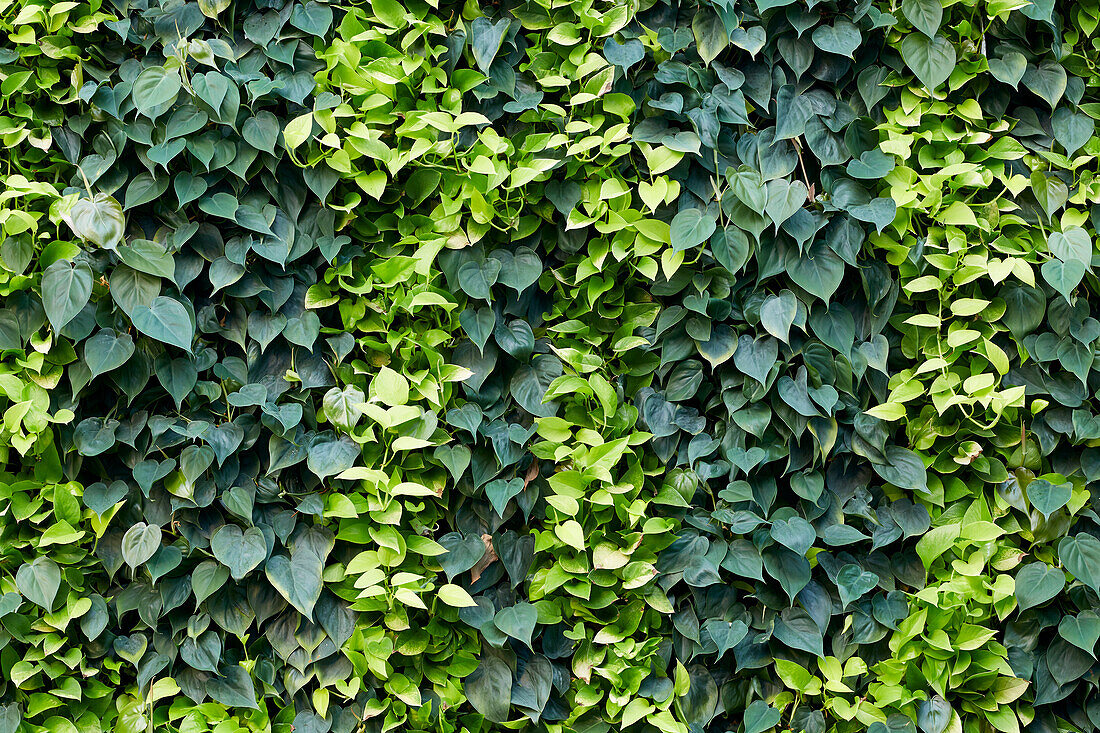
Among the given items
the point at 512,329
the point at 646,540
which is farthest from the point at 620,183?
the point at 646,540

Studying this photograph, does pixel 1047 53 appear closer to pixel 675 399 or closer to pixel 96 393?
pixel 675 399

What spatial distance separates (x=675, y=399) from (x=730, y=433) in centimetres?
16

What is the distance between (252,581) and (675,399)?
1101mm

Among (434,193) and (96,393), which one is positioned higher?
(434,193)

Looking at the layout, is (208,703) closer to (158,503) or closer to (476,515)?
(158,503)

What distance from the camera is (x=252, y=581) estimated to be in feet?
6.56

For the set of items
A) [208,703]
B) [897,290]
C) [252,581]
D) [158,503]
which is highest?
[897,290]

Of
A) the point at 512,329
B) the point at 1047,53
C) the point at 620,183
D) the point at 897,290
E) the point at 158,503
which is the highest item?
the point at 1047,53

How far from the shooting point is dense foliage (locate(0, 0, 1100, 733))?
1.95 m

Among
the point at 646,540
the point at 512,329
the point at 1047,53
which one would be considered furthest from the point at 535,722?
the point at 1047,53

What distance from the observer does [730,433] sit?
6.66 ft

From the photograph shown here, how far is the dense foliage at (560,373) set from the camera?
6.40 ft

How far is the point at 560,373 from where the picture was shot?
203cm

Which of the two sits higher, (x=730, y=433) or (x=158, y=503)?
(x=730, y=433)
